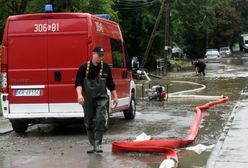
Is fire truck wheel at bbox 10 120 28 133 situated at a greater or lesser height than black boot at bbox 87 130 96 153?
lesser

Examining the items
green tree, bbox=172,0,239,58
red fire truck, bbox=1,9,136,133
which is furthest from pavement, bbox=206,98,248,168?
green tree, bbox=172,0,239,58

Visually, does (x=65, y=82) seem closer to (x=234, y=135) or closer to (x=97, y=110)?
(x=97, y=110)

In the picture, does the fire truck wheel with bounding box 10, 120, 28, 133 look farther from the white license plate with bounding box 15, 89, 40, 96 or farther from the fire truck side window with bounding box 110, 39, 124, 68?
the fire truck side window with bounding box 110, 39, 124, 68

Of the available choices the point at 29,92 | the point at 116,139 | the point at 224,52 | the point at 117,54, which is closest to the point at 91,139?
the point at 116,139

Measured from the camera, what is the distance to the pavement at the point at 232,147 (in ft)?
26.9

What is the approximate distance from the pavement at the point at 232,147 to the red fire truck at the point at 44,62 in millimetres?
3122

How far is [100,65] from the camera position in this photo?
953 centimetres

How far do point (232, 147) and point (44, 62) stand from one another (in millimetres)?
4456

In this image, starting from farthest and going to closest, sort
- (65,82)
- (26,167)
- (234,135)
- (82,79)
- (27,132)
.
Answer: (27,132), (65,82), (234,135), (82,79), (26,167)

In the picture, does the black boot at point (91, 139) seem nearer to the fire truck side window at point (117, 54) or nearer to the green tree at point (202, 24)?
the fire truck side window at point (117, 54)

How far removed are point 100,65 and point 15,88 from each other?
299 cm

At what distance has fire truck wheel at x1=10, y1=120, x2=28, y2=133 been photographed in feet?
40.3

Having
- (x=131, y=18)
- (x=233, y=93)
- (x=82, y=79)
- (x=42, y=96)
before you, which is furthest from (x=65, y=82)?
(x=131, y=18)

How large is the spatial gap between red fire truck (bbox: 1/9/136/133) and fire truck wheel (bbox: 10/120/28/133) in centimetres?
53
